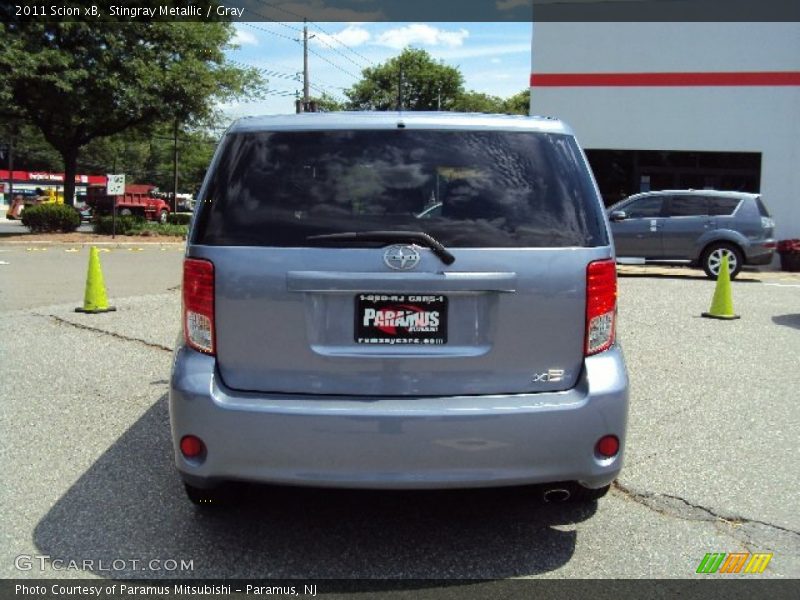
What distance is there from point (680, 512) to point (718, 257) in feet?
41.5

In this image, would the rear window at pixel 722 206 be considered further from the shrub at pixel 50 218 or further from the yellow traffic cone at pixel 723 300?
the shrub at pixel 50 218

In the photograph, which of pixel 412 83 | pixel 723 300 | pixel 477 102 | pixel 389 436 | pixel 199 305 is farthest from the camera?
pixel 477 102

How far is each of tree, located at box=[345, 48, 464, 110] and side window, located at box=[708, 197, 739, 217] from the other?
173ft

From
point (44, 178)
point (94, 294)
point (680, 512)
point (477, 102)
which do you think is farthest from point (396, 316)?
point (44, 178)

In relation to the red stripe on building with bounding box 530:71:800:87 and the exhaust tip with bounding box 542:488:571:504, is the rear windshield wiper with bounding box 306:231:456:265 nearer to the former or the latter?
the exhaust tip with bounding box 542:488:571:504

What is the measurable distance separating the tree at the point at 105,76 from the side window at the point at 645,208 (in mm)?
16148

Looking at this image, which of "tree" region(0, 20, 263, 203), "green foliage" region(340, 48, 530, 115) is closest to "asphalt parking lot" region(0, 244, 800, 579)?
"tree" region(0, 20, 263, 203)

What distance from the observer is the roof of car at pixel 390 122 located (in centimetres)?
332

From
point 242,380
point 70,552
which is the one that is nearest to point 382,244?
point 242,380

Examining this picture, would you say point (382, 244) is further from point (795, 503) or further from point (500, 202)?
point (795, 503)

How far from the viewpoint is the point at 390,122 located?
3330mm

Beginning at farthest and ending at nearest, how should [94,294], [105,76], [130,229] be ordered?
[130,229] → [105,76] → [94,294]

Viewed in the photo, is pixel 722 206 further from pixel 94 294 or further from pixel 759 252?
pixel 94 294

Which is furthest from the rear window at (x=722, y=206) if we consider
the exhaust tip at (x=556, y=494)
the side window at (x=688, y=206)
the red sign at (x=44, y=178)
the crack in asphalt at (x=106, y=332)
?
the red sign at (x=44, y=178)
